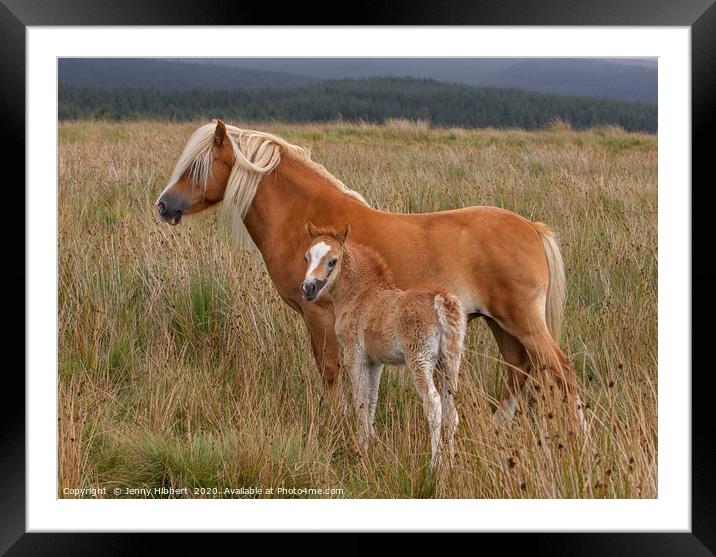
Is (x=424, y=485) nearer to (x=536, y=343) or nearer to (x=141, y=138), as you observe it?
(x=536, y=343)

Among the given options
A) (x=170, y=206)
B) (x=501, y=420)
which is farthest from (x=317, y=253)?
(x=501, y=420)

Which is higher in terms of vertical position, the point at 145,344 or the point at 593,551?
the point at 145,344

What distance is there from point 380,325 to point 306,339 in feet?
4.38

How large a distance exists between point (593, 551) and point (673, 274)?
63.3 inches

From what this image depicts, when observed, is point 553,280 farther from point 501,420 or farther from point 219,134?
point 219,134

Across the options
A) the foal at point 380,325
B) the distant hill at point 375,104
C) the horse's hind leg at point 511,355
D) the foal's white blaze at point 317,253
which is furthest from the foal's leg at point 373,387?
the distant hill at point 375,104

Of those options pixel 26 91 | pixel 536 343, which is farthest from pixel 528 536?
pixel 26 91

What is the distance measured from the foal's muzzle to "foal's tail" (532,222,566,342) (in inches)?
66.3

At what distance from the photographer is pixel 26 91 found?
466 centimetres

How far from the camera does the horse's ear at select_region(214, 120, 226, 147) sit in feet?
18.0

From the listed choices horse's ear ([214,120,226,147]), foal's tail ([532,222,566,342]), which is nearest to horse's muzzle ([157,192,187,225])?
horse's ear ([214,120,226,147])

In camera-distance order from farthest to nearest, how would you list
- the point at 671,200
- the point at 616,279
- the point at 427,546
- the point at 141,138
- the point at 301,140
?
the point at 141,138
the point at 301,140
the point at 616,279
the point at 671,200
the point at 427,546
